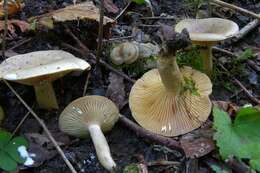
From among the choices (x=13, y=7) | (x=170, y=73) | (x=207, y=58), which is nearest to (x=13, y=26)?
(x=13, y=7)

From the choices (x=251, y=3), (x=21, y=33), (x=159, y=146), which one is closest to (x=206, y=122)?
(x=159, y=146)

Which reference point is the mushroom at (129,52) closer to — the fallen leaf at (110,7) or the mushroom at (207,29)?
the mushroom at (207,29)

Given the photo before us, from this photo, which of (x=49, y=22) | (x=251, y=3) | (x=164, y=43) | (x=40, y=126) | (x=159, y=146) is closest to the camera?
(x=164, y=43)

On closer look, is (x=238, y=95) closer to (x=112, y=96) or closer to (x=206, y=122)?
(x=206, y=122)

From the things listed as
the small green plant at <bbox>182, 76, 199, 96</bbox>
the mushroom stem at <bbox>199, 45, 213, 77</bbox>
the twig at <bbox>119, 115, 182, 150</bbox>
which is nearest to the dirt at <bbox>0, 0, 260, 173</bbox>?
the twig at <bbox>119, 115, 182, 150</bbox>

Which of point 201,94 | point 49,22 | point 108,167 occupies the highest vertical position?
point 49,22

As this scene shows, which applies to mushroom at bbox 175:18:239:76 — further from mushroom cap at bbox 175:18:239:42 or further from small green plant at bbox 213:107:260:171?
small green plant at bbox 213:107:260:171
